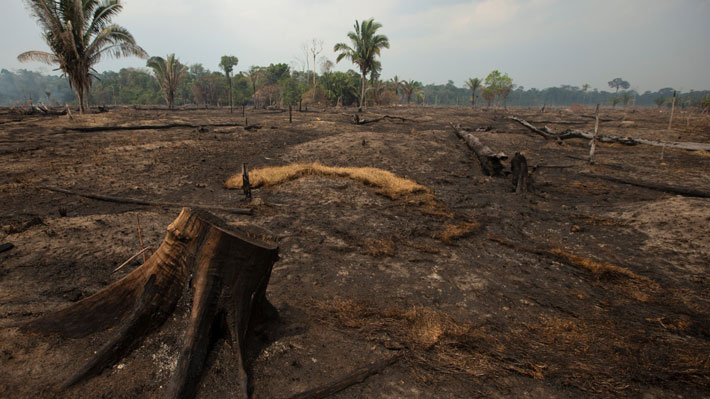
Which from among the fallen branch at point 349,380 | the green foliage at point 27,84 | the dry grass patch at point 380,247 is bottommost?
the fallen branch at point 349,380

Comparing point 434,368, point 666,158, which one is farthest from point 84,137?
point 666,158

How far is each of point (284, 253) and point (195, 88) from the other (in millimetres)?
59662

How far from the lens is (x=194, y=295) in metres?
2.74

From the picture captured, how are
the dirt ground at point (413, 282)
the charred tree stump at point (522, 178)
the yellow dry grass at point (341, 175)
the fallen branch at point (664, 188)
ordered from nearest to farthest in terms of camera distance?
the dirt ground at point (413, 282), the fallen branch at point (664, 188), the yellow dry grass at point (341, 175), the charred tree stump at point (522, 178)

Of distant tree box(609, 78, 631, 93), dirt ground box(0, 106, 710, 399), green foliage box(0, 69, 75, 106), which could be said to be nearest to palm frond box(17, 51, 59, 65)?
dirt ground box(0, 106, 710, 399)

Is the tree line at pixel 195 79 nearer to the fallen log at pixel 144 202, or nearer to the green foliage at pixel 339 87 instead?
the green foliage at pixel 339 87

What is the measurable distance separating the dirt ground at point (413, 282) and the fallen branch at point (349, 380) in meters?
0.06

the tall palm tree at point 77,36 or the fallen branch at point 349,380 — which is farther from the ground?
the tall palm tree at point 77,36

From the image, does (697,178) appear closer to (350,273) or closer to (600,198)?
(600,198)

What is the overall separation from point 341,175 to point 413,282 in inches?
207

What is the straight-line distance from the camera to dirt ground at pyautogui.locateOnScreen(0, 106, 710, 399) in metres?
2.70

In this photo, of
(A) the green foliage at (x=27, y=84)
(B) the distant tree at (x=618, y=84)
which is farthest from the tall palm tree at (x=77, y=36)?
(B) the distant tree at (x=618, y=84)

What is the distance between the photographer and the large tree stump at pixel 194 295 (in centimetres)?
261

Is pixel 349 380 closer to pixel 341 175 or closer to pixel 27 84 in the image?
pixel 341 175
